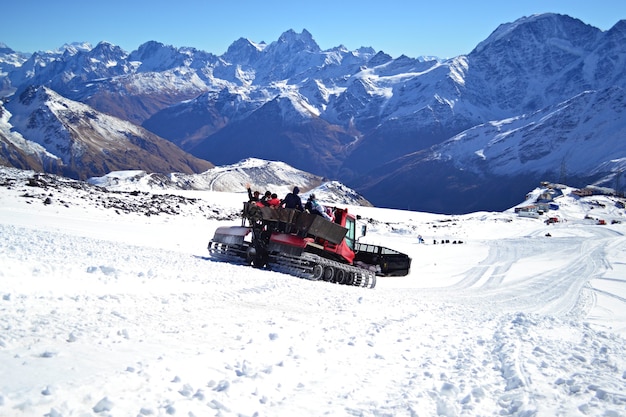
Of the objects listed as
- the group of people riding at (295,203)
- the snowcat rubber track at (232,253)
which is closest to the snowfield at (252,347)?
the snowcat rubber track at (232,253)

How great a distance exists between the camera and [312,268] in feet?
58.5

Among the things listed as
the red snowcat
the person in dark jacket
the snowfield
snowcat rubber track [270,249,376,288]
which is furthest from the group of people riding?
the snowfield

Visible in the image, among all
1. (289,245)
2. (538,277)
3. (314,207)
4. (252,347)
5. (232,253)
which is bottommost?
(252,347)

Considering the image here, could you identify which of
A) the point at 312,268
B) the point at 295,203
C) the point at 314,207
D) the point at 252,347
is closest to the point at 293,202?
the point at 295,203

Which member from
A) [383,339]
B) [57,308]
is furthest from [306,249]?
[57,308]

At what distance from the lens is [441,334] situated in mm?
10469

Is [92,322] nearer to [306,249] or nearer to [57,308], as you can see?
[57,308]

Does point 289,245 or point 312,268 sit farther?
point 289,245

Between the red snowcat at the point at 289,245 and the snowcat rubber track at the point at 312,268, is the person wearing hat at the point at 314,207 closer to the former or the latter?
the red snowcat at the point at 289,245

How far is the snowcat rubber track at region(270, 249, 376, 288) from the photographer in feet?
58.3

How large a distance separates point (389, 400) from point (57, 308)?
5222 mm

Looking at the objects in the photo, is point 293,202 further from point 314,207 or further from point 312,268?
point 312,268

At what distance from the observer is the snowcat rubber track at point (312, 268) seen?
58.3ft

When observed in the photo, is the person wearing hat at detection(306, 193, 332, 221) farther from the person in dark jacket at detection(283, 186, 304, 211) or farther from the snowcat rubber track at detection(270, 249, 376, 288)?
the snowcat rubber track at detection(270, 249, 376, 288)
